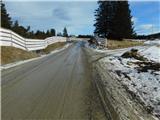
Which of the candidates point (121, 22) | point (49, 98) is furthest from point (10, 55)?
point (121, 22)

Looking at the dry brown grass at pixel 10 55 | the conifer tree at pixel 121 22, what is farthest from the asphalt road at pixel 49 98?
the conifer tree at pixel 121 22

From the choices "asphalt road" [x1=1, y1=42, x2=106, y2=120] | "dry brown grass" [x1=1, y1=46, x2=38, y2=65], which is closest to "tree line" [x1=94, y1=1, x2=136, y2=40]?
"dry brown grass" [x1=1, y1=46, x2=38, y2=65]

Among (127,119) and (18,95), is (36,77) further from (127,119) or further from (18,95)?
(127,119)

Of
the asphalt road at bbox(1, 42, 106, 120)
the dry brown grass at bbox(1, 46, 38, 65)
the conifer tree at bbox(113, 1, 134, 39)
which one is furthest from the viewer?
the conifer tree at bbox(113, 1, 134, 39)

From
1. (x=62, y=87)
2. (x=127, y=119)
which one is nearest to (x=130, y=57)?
(x=62, y=87)

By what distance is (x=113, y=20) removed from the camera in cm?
6019

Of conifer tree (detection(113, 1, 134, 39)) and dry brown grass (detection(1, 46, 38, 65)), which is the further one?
conifer tree (detection(113, 1, 134, 39))

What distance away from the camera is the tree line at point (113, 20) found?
2319 inches

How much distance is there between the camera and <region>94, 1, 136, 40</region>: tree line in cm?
5891

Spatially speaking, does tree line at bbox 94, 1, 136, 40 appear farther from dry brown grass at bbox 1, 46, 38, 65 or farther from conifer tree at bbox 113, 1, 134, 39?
dry brown grass at bbox 1, 46, 38, 65

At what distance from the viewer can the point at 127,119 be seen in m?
6.86

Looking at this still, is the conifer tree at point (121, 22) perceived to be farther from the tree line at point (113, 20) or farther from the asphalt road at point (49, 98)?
the asphalt road at point (49, 98)

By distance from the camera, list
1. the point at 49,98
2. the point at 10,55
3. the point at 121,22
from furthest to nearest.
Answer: the point at 121,22
the point at 10,55
the point at 49,98

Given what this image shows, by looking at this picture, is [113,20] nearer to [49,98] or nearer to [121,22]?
[121,22]
